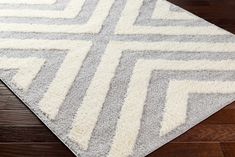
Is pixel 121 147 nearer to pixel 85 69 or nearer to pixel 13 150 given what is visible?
pixel 13 150

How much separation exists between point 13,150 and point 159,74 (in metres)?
0.66

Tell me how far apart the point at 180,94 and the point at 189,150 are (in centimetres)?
27

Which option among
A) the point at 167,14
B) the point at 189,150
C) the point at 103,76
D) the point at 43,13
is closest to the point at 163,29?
the point at 167,14

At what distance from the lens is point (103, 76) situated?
56.3 inches

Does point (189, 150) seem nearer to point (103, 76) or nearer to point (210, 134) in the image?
point (210, 134)

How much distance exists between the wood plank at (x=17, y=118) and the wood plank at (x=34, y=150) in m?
0.10

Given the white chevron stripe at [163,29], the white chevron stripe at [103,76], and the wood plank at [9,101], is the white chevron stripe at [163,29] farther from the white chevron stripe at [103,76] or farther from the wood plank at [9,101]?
the wood plank at [9,101]

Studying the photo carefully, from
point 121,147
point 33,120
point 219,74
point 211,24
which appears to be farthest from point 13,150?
point 211,24

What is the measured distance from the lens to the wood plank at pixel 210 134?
1161mm

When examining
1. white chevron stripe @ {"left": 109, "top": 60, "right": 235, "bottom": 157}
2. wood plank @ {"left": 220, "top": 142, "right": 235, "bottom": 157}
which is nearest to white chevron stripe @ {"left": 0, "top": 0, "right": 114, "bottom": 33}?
white chevron stripe @ {"left": 109, "top": 60, "right": 235, "bottom": 157}

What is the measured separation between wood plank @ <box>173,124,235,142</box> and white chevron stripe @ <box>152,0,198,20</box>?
78 cm

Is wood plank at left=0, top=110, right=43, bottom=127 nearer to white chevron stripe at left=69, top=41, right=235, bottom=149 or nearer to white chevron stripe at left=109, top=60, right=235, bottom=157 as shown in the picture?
white chevron stripe at left=69, top=41, right=235, bottom=149

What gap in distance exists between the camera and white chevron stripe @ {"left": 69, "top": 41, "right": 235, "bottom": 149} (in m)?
1.19

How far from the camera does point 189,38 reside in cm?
166
